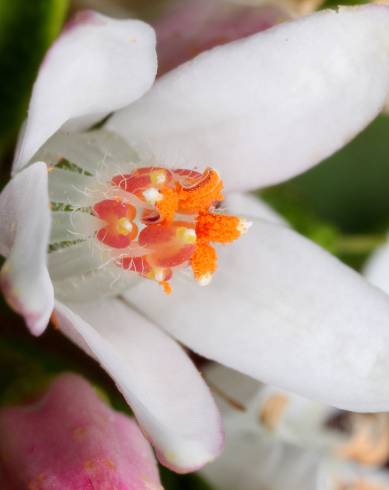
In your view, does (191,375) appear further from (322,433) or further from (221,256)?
(322,433)

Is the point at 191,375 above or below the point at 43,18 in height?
below

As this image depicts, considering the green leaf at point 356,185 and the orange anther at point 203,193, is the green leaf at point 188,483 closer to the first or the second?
the orange anther at point 203,193

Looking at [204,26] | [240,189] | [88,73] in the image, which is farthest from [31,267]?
[204,26]

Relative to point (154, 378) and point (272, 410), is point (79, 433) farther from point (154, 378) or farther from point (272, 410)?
point (272, 410)

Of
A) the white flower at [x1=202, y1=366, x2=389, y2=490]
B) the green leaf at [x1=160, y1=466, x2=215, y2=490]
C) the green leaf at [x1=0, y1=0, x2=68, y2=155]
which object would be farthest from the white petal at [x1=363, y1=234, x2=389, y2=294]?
the green leaf at [x1=0, y1=0, x2=68, y2=155]

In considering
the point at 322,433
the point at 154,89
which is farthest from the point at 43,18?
the point at 322,433

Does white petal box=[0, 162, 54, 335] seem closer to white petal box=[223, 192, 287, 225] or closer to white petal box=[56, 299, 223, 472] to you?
white petal box=[56, 299, 223, 472]
